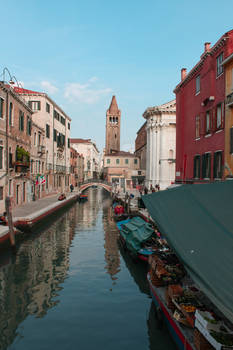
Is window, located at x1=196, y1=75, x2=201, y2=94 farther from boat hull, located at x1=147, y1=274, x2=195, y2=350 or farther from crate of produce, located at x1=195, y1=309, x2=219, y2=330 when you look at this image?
crate of produce, located at x1=195, y1=309, x2=219, y2=330

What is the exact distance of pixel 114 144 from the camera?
93.1 m

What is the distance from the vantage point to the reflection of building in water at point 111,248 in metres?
14.2

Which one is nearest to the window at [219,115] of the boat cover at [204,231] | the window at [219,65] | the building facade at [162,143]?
the window at [219,65]

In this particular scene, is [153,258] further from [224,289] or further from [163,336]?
[224,289]

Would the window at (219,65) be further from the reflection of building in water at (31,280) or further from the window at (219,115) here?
the reflection of building in water at (31,280)

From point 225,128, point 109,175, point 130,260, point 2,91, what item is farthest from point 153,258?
point 109,175

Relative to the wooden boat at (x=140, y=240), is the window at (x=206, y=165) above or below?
above

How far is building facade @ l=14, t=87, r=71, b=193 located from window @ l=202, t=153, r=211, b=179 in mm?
19922

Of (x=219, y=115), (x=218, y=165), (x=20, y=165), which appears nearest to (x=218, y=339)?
(x=218, y=165)

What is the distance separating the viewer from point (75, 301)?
34.1 feet

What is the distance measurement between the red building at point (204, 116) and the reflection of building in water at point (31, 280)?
9924 millimetres

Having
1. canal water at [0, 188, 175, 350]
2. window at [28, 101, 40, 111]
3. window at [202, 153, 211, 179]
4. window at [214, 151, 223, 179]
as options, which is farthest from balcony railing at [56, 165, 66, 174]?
window at [214, 151, 223, 179]

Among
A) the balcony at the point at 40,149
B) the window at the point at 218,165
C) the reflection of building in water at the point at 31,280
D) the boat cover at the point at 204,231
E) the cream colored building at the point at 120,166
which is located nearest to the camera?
the boat cover at the point at 204,231

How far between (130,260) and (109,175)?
50874 mm
